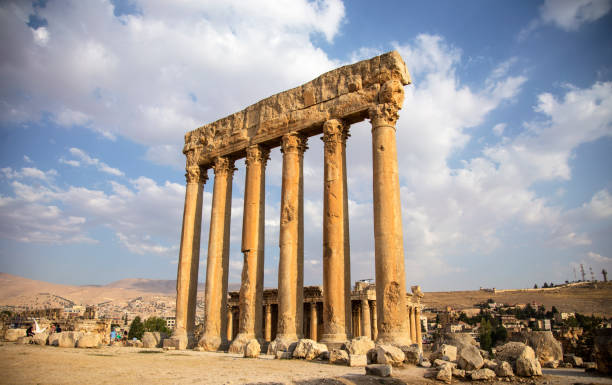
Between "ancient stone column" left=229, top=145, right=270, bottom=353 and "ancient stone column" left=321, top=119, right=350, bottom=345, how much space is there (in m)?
3.81

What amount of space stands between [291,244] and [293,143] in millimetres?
4622

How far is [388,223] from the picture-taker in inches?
587

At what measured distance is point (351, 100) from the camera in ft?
56.7

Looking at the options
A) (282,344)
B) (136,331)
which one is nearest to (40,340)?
(282,344)

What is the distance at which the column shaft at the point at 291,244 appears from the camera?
1666 centimetres

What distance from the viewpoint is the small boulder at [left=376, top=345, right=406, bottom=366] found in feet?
35.9

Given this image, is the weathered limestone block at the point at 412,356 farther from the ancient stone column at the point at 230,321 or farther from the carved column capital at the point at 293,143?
the ancient stone column at the point at 230,321

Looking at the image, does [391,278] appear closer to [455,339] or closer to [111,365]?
[455,339]

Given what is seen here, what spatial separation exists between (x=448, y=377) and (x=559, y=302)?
121294 mm

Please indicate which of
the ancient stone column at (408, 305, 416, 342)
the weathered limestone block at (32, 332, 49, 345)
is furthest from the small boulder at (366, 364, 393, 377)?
the ancient stone column at (408, 305, 416, 342)

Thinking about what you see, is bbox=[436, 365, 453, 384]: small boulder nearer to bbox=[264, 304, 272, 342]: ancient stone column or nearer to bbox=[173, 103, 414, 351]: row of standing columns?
bbox=[173, 103, 414, 351]: row of standing columns

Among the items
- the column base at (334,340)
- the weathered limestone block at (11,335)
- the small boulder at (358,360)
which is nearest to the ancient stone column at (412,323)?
the column base at (334,340)

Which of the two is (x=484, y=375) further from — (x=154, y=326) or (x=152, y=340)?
(x=154, y=326)

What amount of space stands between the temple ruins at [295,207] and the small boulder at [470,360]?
342cm
